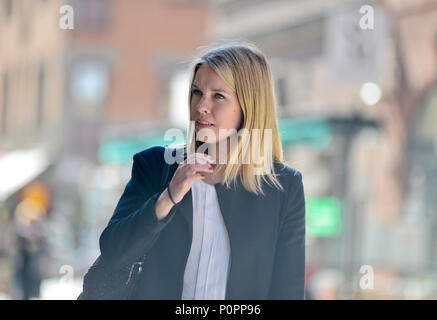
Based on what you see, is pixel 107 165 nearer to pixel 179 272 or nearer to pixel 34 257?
pixel 34 257

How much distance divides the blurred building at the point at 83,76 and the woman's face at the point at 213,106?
27.6 metres

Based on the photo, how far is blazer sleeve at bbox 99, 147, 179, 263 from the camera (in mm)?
2320

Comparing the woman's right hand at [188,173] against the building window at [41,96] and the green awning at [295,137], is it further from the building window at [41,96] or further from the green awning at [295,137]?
the building window at [41,96]

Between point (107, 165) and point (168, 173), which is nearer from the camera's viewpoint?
point (168, 173)

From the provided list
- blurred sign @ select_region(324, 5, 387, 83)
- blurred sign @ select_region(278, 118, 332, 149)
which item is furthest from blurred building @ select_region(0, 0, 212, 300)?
blurred sign @ select_region(324, 5, 387, 83)

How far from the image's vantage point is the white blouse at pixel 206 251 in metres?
2.35

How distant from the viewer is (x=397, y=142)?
2414cm

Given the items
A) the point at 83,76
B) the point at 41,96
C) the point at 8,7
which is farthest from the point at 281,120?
the point at 8,7

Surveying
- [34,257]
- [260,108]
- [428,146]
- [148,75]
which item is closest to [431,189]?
[428,146]

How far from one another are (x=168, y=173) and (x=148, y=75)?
108ft

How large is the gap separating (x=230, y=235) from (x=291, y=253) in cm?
16

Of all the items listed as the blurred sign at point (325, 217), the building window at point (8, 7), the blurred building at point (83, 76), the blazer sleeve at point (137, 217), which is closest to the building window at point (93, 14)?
the blurred building at point (83, 76)

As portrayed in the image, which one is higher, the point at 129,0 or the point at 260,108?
the point at 129,0

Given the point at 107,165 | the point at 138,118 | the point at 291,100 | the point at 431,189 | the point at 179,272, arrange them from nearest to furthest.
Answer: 1. the point at 179,272
2. the point at 431,189
3. the point at 291,100
4. the point at 107,165
5. the point at 138,118
